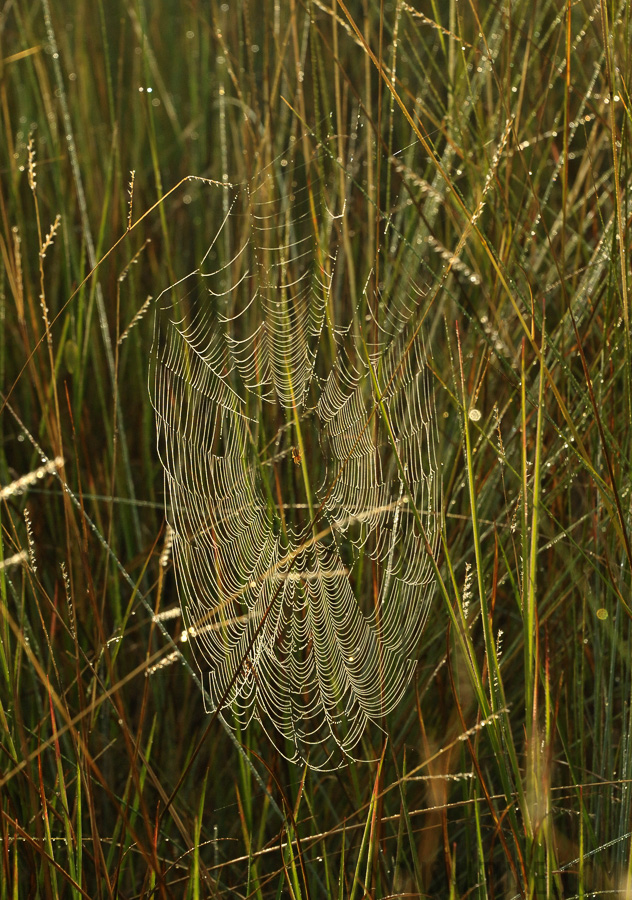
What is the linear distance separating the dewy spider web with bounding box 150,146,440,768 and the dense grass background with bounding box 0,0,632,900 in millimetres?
74

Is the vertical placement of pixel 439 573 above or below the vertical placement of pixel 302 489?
above

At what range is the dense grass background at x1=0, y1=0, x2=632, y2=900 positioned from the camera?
1110 mm

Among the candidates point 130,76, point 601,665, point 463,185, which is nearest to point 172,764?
point 601,665

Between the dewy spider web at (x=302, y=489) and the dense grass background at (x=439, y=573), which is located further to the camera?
the dewy spider web at (x=302, y=489)

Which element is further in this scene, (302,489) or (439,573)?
(302,489)

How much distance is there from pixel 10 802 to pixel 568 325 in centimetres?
112

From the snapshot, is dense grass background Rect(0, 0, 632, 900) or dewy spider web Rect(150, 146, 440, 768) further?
dewy spider web Rect(150, 146, 440, 768)

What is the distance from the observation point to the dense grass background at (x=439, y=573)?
111 cm

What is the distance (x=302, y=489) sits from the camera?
5.49 ft

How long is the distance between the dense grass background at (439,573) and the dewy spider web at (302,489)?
0.24 ft

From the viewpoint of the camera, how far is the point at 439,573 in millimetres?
1087

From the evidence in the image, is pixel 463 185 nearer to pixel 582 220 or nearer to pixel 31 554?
pixel 582 220

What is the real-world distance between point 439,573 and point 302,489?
61 cm

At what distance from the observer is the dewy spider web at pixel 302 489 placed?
1.44 metres
